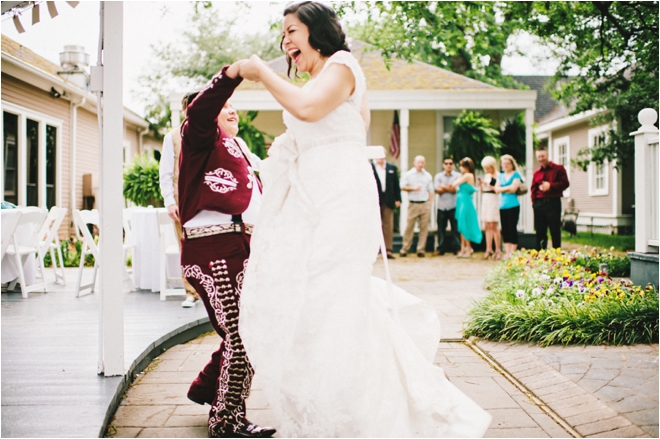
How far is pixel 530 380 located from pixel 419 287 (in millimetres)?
4344

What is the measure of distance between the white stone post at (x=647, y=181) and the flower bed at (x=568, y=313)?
1.20m

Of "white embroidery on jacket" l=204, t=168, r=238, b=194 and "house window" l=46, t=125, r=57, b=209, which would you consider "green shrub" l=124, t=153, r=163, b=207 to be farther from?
"white embroidery on jacket" l=204, t=168, r=238, b=194

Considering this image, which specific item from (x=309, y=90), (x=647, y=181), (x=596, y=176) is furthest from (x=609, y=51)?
(x=309, y=90)

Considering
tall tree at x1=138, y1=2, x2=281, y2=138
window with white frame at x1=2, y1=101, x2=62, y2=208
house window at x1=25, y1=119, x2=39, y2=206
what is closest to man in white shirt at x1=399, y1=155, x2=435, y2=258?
window with white frame at x1=2, y1=101, x2=62, y2=208

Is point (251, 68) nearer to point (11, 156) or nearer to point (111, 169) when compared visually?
point (111, 169)

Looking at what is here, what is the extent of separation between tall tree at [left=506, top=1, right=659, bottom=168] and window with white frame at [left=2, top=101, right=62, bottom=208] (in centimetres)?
953

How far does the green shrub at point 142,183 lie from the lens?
1300 cm

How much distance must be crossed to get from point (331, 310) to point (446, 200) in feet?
35.6

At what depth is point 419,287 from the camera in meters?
8.52

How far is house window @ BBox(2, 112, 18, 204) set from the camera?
12469 mm

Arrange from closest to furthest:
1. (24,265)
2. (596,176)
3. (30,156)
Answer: (24,265), (30,156), (596,176)

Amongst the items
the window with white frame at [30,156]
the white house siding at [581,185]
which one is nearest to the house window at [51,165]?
the window with white frame at [30,156]

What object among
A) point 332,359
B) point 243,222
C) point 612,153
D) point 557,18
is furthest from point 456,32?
point 332,359

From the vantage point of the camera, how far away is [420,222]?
13.1 metres
